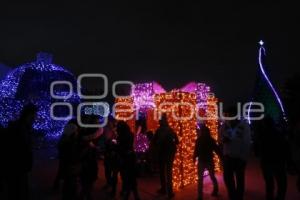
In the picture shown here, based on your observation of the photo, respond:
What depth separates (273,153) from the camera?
6293 millimetres

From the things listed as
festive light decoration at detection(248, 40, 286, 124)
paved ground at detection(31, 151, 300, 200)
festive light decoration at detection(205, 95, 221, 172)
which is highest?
festive light decoration at detection(248, 40, 286, 124)

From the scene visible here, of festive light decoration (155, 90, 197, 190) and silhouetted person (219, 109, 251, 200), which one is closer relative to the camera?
silhouetted person (219, 109, 251, 200)

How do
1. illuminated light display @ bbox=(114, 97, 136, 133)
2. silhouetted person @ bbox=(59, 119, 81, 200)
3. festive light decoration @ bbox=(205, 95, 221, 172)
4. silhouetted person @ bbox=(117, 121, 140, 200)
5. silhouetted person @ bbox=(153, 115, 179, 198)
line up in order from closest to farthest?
1. silhouetted person @ bbox=(59, 119, 81, 200)
2. silhouetted person @ bbox=(117, 121, 140, 200)
3. silhouetted person @ bbox=(153, 115, 179, 198)
4. festive light decoration @ bbox=(205, 95, 221, 172)
5. illuminated light display @ bbox=(114, 97, 136, 133)

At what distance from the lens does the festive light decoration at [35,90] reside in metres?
15.1

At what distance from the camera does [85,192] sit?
7180mm

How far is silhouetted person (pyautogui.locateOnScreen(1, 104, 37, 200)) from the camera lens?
5.29 m

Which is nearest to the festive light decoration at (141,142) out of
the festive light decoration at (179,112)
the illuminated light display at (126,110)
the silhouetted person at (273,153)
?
the festive light decoration at (179,112)

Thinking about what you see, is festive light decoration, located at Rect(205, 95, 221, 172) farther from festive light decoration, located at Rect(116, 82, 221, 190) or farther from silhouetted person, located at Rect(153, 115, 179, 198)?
silhouetted person, located at Rect(153, 115, 179, 198)

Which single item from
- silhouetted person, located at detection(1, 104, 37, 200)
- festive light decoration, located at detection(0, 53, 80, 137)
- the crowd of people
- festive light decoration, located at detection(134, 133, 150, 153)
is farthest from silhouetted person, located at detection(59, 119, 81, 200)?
festive light decoration, located at detection(0, 53, 80, 137)

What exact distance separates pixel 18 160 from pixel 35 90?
34.5 ft

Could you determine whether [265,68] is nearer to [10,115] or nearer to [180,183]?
[180,183]

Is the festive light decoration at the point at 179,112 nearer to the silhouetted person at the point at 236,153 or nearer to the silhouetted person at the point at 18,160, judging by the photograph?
the silhouetted person at the point at 236,153

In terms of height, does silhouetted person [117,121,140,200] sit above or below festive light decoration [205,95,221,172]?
below

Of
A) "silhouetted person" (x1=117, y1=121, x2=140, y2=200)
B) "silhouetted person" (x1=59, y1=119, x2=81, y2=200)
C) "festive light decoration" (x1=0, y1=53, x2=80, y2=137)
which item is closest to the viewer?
"silhouetted person" (x1=59, y1=119, x2=81, y2=200)
